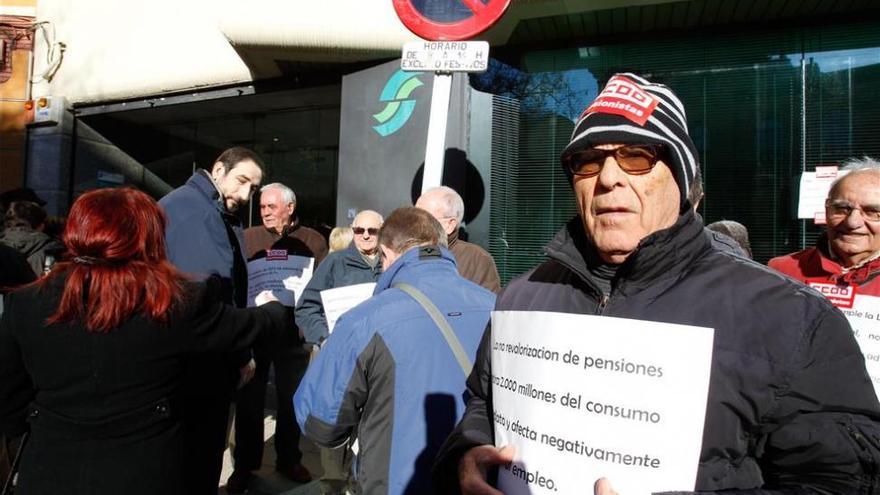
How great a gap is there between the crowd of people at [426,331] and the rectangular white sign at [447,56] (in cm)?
85

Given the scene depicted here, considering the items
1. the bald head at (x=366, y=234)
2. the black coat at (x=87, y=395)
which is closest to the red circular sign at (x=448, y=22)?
the bald head at (x=366, y=234)

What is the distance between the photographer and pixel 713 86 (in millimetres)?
5871

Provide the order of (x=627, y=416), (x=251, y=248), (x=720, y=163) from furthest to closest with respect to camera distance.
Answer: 1. (x=720, y=163)
2. (x=251, y=248)
3. (x=627, y=416)

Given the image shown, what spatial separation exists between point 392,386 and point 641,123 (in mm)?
1361

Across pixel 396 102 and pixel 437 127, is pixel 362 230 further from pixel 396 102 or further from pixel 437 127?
pixel 396 102

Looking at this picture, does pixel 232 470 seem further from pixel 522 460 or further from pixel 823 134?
pixel 823 134

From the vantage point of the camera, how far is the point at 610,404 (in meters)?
1.15

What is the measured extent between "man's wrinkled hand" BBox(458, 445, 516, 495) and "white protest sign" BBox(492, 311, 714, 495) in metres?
0.05

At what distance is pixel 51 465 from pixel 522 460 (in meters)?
1.74

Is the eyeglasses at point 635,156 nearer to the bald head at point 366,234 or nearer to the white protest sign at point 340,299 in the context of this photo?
the white protest sign at point 340,299

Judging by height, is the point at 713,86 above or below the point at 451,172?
above

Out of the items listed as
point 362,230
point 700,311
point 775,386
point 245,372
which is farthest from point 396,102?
point 775,386

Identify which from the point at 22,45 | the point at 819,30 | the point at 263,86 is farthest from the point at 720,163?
the point at 22,45

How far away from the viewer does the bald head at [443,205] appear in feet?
13.3
